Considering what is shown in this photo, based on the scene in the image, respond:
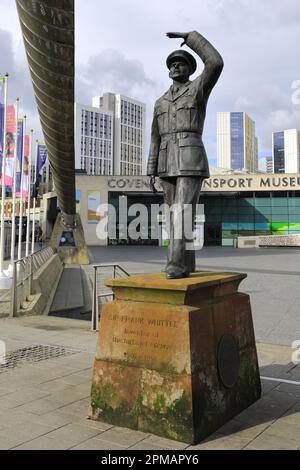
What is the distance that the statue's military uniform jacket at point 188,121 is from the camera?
4.05 meters

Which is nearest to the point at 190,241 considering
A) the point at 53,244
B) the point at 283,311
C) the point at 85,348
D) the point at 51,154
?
the point at 85,348

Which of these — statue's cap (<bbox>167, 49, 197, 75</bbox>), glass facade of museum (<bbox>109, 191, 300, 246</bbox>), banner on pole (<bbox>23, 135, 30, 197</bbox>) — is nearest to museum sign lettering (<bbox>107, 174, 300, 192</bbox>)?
glass facade of museum (<bbox>109, 191, 300, 246</bbox>)

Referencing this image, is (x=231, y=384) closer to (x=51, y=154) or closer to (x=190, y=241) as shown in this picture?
(x=190, y=241)

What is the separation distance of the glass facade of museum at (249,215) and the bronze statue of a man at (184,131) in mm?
43747

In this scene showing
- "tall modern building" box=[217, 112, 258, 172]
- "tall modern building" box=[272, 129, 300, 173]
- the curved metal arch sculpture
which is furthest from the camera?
"tall modern building" box=[217, 112, 258, 172]

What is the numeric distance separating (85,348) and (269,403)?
9.67 feet

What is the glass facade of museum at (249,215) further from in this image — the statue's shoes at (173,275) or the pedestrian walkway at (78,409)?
the statue's shoes at (173,275)

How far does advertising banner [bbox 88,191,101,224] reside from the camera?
4619 cm

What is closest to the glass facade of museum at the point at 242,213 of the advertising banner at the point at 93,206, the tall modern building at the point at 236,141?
the advertising banner at the point at 93,206

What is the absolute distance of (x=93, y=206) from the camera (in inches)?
1818

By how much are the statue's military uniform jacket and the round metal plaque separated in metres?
1.55

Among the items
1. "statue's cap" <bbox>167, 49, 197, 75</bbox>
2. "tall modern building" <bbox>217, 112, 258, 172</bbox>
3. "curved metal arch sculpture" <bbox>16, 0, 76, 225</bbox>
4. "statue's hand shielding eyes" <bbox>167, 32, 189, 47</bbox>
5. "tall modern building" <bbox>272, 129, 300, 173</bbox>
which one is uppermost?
"tall modern building" <bbox>217, 112, 258, 172</bbox>

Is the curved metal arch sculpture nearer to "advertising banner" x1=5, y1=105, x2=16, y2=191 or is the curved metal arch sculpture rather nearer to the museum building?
"advertising banner" x1=5, y1=105, x2=16, y2=191

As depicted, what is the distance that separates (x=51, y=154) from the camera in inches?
507
